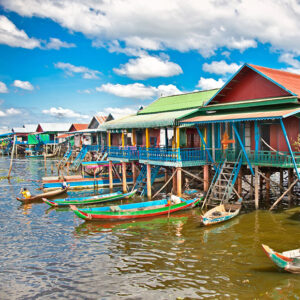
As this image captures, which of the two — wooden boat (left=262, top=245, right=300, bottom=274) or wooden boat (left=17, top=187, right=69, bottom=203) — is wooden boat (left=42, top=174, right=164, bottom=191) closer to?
wooden boat (left=17, top=187, right=69, bottom=203)

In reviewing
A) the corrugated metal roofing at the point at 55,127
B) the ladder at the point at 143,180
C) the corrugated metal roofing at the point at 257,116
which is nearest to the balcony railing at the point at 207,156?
the ladder at the point at 143,180

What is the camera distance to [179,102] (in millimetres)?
32219

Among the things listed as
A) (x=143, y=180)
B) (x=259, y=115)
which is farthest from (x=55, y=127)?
(x=259, y=115)

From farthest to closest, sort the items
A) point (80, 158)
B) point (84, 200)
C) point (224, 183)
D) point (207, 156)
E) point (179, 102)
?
point (80, 158) < point (179, 102) < point (84, 200) < point (207, 156) < point (224, 183)

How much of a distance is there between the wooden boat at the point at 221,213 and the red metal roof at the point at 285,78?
778cm

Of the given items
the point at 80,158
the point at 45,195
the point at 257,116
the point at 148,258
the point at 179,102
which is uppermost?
the point at 179,102

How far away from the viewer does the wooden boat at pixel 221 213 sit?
18344 millimetres

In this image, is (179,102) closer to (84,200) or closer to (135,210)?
(84,200)

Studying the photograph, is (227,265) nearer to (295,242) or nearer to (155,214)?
(295,242)

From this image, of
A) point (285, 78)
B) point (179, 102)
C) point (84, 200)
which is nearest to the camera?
point (285, 78)

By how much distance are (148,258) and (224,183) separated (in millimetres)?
9997

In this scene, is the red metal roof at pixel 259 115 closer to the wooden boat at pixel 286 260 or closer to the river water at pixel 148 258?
the river water at pixel 148 258

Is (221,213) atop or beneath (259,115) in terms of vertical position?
beneath

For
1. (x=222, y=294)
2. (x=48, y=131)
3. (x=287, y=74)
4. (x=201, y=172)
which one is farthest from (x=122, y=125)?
(x=48, y=131)
